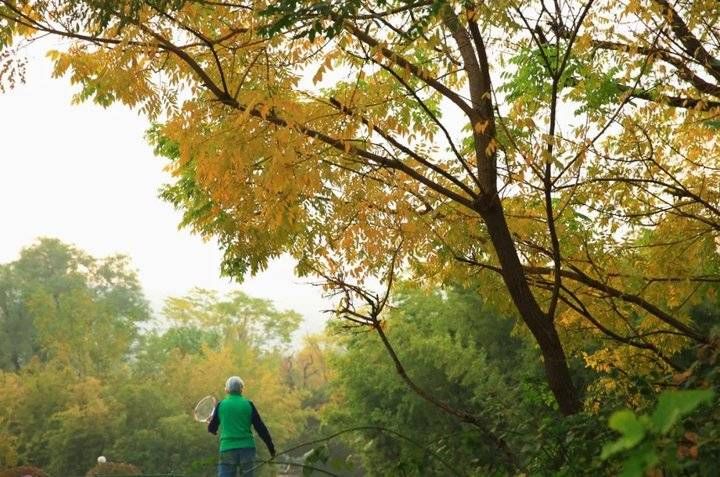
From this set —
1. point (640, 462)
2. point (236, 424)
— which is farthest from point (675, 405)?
point (236, 424)

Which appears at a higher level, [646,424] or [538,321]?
[538,321]

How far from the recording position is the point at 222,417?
7992mm

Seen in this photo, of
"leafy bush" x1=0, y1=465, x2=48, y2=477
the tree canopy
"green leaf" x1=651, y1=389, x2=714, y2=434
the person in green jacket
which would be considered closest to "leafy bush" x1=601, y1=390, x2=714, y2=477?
"green leaf" x1=651, y1=389, x2=714, y2=434

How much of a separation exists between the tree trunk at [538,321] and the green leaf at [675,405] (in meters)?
3.41

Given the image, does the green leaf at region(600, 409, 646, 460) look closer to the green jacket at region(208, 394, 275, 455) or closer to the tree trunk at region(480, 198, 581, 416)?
the tree trunk at region(480, 198, 581, 416)

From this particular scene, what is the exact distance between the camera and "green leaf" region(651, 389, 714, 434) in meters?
1.68

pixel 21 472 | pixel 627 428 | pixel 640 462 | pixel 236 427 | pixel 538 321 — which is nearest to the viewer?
pixel 627 428

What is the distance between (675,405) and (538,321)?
3464 mm

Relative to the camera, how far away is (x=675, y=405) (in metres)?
1.74

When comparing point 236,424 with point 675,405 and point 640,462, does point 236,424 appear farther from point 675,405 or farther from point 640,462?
point 675,405

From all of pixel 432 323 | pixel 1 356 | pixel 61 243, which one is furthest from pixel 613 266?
pixel 61 243

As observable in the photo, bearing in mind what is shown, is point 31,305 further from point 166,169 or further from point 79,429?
point 166,169

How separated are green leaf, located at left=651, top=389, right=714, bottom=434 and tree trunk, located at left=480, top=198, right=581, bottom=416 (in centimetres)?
341

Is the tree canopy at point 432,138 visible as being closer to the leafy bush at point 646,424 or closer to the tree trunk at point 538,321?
the tree trunk at point 538,321
